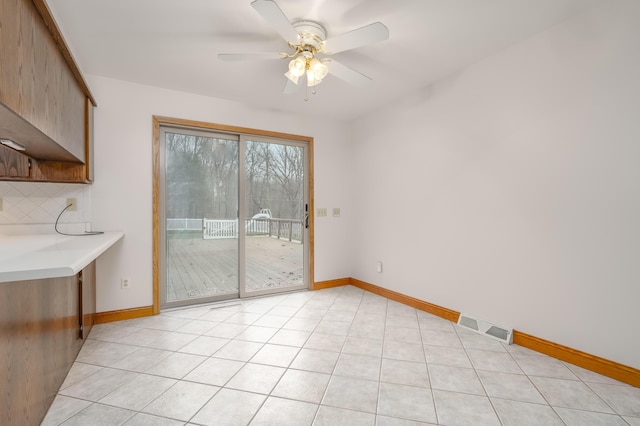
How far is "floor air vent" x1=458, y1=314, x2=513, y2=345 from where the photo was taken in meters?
2.36

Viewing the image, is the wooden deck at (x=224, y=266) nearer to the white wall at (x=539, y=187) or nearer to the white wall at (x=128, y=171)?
the white wall at (x=128, y=171)

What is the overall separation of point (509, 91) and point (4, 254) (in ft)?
11.2

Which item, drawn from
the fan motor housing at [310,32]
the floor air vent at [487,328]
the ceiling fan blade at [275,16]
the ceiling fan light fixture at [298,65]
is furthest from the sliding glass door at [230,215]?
the floor air vent at [487,328]

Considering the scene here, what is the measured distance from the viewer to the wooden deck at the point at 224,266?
326 centimetres

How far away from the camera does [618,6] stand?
1.82 metres

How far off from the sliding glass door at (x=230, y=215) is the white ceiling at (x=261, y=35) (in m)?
0.78

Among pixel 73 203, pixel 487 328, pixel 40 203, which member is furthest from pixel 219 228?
pixel 487 328

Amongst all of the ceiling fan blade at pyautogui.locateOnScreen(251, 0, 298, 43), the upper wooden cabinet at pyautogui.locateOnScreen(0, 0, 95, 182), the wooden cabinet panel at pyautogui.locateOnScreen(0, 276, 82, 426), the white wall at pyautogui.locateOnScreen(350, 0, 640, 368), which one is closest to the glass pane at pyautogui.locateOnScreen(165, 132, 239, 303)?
the upper wooden cabinet at pyautogui.locateOnScreen(0, 0, 95, 182)

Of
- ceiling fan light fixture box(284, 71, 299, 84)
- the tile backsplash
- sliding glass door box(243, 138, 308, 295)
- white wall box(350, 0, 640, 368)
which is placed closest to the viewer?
white wall box(350, 0, 640, 368)

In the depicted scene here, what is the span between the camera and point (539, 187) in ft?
7.20

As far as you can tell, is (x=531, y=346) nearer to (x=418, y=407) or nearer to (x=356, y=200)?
(x=418, y=407)

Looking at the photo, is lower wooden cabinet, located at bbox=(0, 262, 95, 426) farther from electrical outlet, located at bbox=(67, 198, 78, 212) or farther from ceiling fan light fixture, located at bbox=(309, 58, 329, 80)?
ceiling fan light fixture, located at bbox=(309, 58, 329, 80)

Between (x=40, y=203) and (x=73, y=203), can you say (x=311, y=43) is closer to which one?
(x=73, y=203)

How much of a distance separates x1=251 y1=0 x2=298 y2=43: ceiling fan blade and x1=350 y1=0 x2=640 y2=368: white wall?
178 centimetres
